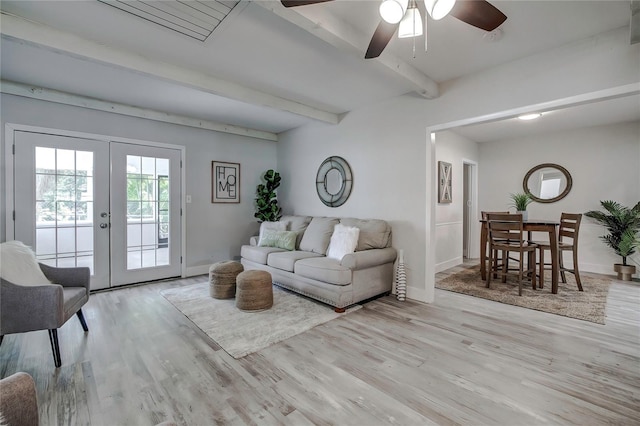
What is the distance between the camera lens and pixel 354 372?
2066mm

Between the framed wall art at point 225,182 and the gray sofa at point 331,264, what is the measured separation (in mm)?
1134

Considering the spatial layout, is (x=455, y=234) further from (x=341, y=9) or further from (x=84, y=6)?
(x=84, y=6)

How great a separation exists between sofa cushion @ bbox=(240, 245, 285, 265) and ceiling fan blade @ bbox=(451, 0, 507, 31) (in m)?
3.38

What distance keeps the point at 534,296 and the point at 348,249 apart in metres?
2.43

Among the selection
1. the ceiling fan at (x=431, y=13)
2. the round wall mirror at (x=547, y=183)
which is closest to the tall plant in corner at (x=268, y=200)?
the ceiling fan at (x=431, y=13)

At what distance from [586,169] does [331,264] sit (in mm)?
5055

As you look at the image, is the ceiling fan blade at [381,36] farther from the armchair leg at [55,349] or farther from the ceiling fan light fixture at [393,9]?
the armchair leg at [55,349]

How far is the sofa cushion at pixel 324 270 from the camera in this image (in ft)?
10.3

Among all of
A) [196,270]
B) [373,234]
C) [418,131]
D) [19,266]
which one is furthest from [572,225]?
[19,266]

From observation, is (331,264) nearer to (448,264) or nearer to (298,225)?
(298,225)

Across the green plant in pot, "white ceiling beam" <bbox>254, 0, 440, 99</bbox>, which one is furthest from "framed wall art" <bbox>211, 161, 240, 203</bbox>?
the green plant in pot

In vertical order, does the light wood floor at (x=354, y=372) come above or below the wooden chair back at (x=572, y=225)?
below

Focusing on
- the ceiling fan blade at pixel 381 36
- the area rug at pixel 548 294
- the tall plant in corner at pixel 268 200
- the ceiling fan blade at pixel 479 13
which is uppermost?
the ceiling fan blade at pixel 381 36

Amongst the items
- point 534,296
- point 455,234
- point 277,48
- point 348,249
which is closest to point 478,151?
point 455,234
